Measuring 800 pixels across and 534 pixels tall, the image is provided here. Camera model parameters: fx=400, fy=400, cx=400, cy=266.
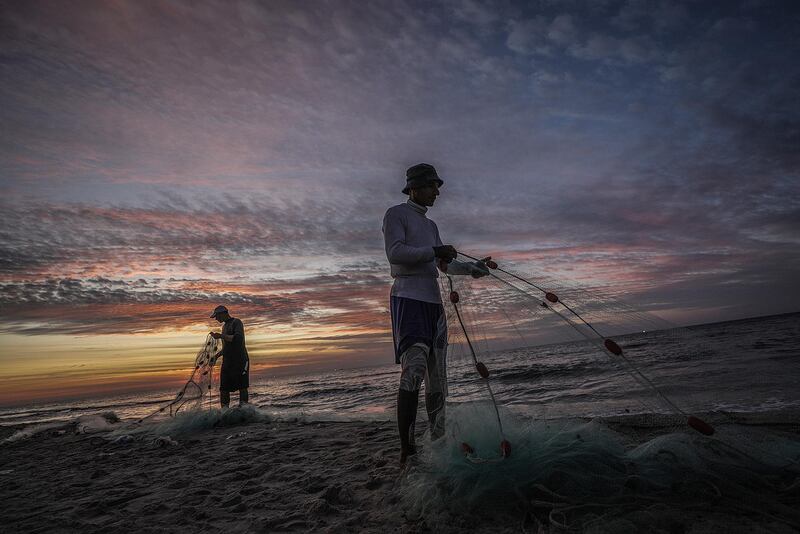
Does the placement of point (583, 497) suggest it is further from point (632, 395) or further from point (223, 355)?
point (223, 355)

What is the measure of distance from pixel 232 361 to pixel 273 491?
5.83 metres

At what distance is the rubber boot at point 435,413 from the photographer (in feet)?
10.4

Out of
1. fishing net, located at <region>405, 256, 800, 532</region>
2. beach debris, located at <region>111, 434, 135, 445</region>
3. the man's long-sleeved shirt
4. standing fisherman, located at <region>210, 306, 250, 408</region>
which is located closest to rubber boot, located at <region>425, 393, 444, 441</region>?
fishing net, located at <region>405, 256, 800, 532</region>

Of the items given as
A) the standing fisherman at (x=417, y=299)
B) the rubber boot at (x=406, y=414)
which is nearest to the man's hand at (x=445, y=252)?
the standing fisherman at (x=417, y=299)

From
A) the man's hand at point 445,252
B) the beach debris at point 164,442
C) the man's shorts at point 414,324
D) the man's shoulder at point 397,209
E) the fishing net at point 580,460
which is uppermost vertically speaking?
the man's shoulder at point 397,209

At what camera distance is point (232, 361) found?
8469 millimetres

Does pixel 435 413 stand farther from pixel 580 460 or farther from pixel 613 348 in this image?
pixel 613 348

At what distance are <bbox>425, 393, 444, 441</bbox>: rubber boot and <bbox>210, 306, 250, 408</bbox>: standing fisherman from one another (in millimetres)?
6145

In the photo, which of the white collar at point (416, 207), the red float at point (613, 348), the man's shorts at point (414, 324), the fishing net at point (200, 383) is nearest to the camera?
the red float at point (613, 348)

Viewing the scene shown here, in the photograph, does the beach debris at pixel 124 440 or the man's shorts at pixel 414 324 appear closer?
the man's shorts at pixel 414 324

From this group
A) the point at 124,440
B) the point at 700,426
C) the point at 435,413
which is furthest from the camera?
the point at 124,440

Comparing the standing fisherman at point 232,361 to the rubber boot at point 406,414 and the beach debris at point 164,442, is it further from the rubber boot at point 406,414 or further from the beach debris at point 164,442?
the rubber boot at point 406,414

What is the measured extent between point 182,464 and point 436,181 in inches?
168

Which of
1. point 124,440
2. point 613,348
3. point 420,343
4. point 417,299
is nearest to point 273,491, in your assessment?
point 420,343
